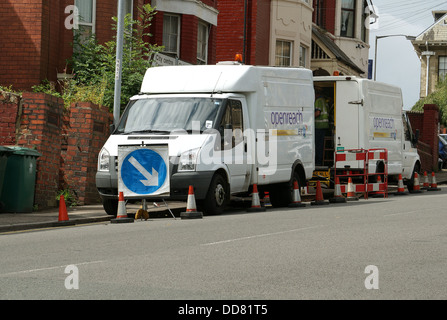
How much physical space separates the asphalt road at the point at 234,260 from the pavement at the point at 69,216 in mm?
455

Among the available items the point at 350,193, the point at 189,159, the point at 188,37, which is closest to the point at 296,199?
the point at 350,193

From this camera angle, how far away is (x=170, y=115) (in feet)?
57.4

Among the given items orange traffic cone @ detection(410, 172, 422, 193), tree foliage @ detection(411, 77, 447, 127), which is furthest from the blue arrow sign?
tree foliage @ detection(411, 77, 447, 127)

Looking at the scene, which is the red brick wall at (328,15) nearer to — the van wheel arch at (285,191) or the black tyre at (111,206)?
the van wheel arch at (285,191)

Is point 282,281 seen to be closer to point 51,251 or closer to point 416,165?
point 51,251

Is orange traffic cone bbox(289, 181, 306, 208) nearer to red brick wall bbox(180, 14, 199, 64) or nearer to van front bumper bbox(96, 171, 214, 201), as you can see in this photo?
van front bumper bbox(96, 171, 214, 201)

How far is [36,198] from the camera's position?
18031 millimetres

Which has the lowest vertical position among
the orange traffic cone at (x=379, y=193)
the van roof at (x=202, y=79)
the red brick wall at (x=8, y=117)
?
the orange traffic cone at (x=379, y=193)

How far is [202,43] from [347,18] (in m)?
15.3

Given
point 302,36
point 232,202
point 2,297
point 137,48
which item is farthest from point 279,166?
point 302,36

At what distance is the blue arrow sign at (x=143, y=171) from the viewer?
16.5 meters

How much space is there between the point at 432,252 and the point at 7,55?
1654 cm

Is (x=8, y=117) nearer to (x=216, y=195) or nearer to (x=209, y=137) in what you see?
(x=209, y=137)

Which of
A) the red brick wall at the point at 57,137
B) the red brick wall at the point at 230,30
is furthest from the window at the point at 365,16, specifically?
the red brick wall at the point at 57,137
